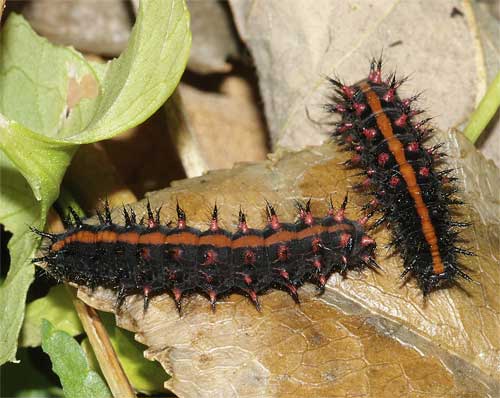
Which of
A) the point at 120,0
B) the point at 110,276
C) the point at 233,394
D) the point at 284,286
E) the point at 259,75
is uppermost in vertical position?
the point at 120,0

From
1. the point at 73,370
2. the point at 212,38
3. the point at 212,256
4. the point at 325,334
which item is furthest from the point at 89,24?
the point at 325,334

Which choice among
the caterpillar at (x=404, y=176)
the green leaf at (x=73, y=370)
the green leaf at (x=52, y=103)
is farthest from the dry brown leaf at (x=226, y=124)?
the green leaf at (x=73, y=370)

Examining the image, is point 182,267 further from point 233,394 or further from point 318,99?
point 318,99

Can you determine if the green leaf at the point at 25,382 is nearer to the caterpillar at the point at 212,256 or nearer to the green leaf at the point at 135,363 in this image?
the green leaf at the point at 135,363

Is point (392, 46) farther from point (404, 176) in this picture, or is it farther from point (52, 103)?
point (52, 103)

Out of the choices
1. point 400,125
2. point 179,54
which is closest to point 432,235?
point 400,125

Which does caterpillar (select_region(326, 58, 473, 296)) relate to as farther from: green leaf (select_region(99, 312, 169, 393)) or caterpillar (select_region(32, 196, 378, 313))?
green leaf (select_region(99, 312, 169, 393))

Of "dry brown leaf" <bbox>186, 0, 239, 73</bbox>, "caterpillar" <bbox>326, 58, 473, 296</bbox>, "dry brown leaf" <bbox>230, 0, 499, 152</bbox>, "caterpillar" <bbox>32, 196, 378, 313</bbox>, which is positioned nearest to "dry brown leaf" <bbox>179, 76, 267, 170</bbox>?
"dry brown leaf" <bbox>186, 0, 239, 73</bbox>

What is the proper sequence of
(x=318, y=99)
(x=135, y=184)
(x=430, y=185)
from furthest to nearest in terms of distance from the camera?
(x=135, y=184) → (x=318, y=99) → (x=430, y=185)
